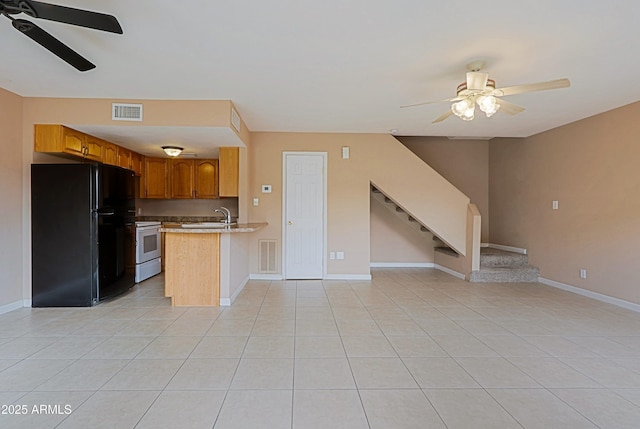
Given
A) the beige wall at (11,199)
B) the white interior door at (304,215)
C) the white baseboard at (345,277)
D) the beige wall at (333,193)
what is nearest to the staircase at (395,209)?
the beige wall at (333,193)

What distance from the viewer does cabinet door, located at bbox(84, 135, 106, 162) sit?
421 cm

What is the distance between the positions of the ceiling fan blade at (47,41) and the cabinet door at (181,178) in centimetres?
369

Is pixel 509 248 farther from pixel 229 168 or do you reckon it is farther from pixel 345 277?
pixel 229 168

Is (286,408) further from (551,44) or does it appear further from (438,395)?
(551,44)

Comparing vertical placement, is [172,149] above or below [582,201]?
above

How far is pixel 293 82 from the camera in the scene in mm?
3268

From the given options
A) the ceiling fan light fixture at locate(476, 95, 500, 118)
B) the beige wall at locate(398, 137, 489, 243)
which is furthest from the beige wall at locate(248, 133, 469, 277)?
the ceiling fan light fixture at locate(476, 95, 500, 118)

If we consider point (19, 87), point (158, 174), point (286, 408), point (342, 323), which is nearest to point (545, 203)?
point (342, 323)

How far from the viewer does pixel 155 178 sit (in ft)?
19.8

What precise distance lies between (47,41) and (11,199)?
8.08ft

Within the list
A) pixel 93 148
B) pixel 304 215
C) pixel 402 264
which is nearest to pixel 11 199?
pixel 93 148

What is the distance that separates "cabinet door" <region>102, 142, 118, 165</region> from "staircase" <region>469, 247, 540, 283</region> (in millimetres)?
5968

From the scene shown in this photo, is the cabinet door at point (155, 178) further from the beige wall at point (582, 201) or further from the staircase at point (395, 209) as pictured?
the beige wall at point (582, 201)

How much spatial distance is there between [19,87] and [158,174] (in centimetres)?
267
